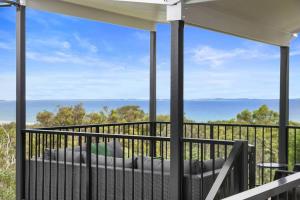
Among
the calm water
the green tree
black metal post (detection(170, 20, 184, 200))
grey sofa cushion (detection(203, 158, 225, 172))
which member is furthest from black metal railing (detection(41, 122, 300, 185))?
the calm water

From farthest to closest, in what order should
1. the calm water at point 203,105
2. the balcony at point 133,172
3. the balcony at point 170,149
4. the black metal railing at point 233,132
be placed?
the calm water at point 203,105
the black metal railing at point 233,132
the balcony at point 170,149
the balcony at point 133,172

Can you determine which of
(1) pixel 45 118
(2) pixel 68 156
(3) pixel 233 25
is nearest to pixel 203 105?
(1) pixel 45 118

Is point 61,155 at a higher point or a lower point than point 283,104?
lower

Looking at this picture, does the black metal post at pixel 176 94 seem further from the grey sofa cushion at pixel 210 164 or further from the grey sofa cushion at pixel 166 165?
the grey sofa cushion at pixel 210 164

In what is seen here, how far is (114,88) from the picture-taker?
66.8ft

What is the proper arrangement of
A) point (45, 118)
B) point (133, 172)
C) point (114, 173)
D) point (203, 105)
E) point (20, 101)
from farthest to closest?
point (203, 105)
point (45, 118)
point (20, 101)
point (114, 173)
point (133, 172)

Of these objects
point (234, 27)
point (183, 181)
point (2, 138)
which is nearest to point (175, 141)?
point (183, 181)

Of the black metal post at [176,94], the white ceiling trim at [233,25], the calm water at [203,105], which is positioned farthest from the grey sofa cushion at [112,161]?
the calm water at [203,105]

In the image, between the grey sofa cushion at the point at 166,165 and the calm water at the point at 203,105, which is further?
the calm water at the point at 203,105

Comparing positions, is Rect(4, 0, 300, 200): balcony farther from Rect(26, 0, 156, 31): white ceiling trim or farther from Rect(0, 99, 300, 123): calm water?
Rect(0, 99, 300, 123): calm water

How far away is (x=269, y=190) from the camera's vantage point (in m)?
1.69

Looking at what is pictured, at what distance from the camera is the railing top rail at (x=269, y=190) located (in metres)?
1.55

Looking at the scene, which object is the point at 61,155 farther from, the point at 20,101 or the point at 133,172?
the point at 133,172

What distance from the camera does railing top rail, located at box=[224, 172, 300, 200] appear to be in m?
1.55
